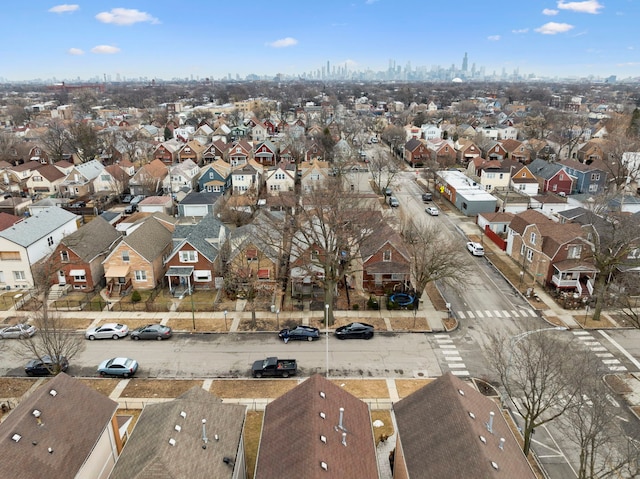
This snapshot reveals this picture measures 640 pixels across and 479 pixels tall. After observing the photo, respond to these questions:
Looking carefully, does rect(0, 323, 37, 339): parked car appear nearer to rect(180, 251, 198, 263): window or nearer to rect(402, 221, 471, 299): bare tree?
rect(180, 251, 198, 263): window

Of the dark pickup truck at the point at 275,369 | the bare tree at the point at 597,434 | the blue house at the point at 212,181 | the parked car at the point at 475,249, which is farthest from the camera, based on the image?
the blue house at the point at 212,181

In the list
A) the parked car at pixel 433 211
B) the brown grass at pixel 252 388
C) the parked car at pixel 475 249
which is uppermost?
the parked car at pixel 433 211

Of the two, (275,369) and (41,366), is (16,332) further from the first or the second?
(275,369)

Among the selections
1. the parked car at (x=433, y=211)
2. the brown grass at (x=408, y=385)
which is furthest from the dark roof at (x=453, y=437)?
the parked car at (x=433, y=211)

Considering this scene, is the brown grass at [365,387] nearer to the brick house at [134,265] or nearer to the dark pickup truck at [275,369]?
the dark pickup truck at [275,369]

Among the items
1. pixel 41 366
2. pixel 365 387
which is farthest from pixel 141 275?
pixel 365 387

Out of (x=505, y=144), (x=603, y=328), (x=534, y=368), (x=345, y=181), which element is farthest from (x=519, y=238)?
(x=505, y=144)

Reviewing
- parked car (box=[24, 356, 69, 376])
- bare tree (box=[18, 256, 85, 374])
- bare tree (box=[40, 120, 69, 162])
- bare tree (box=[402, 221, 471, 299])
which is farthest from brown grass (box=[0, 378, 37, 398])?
bare tree (box=[40, 120, 69, 162])

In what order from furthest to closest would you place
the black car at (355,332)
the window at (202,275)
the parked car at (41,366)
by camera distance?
the window at (202,275) → the black car at (355,332) → the parked car at (41,366)

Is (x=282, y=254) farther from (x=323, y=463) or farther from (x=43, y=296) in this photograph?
(x=323, y=463)
